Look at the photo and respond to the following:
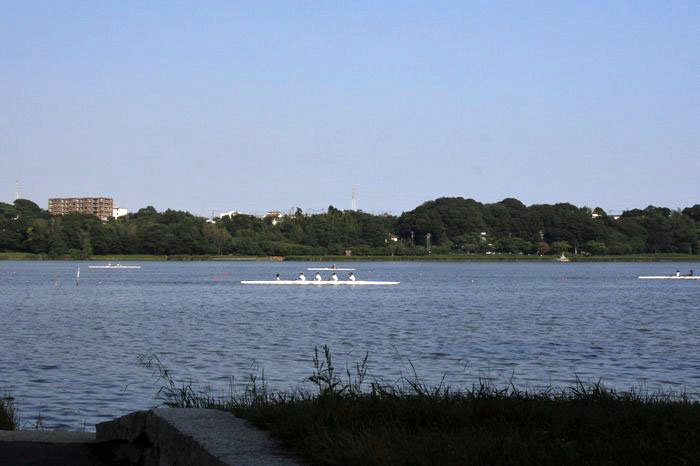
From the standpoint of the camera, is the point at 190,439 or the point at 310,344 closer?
the point at 190,439

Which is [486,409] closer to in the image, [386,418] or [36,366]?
[386,418]

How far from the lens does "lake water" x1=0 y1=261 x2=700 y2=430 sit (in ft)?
75.7

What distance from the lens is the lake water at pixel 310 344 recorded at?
23078 millimetres

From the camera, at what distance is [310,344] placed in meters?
34.6

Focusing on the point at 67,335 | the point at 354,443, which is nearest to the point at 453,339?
the point at 67,335

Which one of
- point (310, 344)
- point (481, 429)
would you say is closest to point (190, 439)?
point (481, 429)

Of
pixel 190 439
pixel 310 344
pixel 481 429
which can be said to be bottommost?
pixel 310 344

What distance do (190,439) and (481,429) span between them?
2.42m

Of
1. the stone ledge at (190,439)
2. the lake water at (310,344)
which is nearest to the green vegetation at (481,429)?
the stone ledge at (190,439)

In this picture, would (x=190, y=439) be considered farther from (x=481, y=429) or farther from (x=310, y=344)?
(x=310, y=344)

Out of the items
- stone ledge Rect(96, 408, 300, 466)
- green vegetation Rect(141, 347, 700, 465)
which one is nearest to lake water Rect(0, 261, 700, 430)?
stone ledge Rect(96, 408, 300, 466)

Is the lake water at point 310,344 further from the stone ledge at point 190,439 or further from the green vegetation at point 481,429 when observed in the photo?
the green vegetation at point 481,429

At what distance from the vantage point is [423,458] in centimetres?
745

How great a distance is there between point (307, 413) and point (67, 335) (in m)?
31.7
